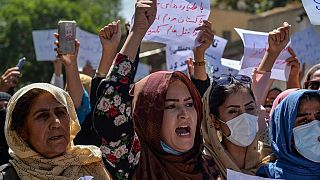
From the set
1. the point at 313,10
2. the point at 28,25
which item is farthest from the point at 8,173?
the point at 28,25

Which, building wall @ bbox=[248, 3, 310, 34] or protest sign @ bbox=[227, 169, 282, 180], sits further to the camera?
building wall @ bbox=[248, 3, 310, 34]

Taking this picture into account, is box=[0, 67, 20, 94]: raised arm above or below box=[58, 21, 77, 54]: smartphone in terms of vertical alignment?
below

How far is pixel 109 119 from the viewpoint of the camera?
2.95 meters

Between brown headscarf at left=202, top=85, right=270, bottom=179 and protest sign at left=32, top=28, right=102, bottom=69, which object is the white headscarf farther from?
protest sign at left=32, top=28, right=102, bottom=69

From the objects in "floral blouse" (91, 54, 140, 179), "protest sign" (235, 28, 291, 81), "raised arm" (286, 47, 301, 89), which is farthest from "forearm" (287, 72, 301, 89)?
"floral blouse" (91, 54, 140, 179)

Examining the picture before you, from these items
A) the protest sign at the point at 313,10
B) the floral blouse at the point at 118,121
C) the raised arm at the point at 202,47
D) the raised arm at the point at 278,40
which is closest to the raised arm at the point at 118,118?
the floral blouse at the point at 118,121

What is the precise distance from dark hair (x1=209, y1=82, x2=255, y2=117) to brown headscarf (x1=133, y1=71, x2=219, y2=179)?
0.49 metres

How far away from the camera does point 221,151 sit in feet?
11.2

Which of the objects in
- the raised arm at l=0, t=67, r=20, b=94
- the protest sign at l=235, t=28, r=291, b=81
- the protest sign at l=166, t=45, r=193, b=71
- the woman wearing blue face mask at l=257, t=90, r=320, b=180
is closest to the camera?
the woman wearing blue face mask at l=257, t=90, r=320, b=180

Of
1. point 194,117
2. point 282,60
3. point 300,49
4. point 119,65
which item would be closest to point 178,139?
point 194,117

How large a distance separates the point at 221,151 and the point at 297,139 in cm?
39

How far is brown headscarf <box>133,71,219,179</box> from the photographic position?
3.01 meters

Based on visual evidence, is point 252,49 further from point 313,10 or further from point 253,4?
point 253,4

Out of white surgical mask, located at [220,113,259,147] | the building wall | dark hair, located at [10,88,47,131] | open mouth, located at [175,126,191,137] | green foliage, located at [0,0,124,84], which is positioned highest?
dark hair, located at [10,88,47,131]
